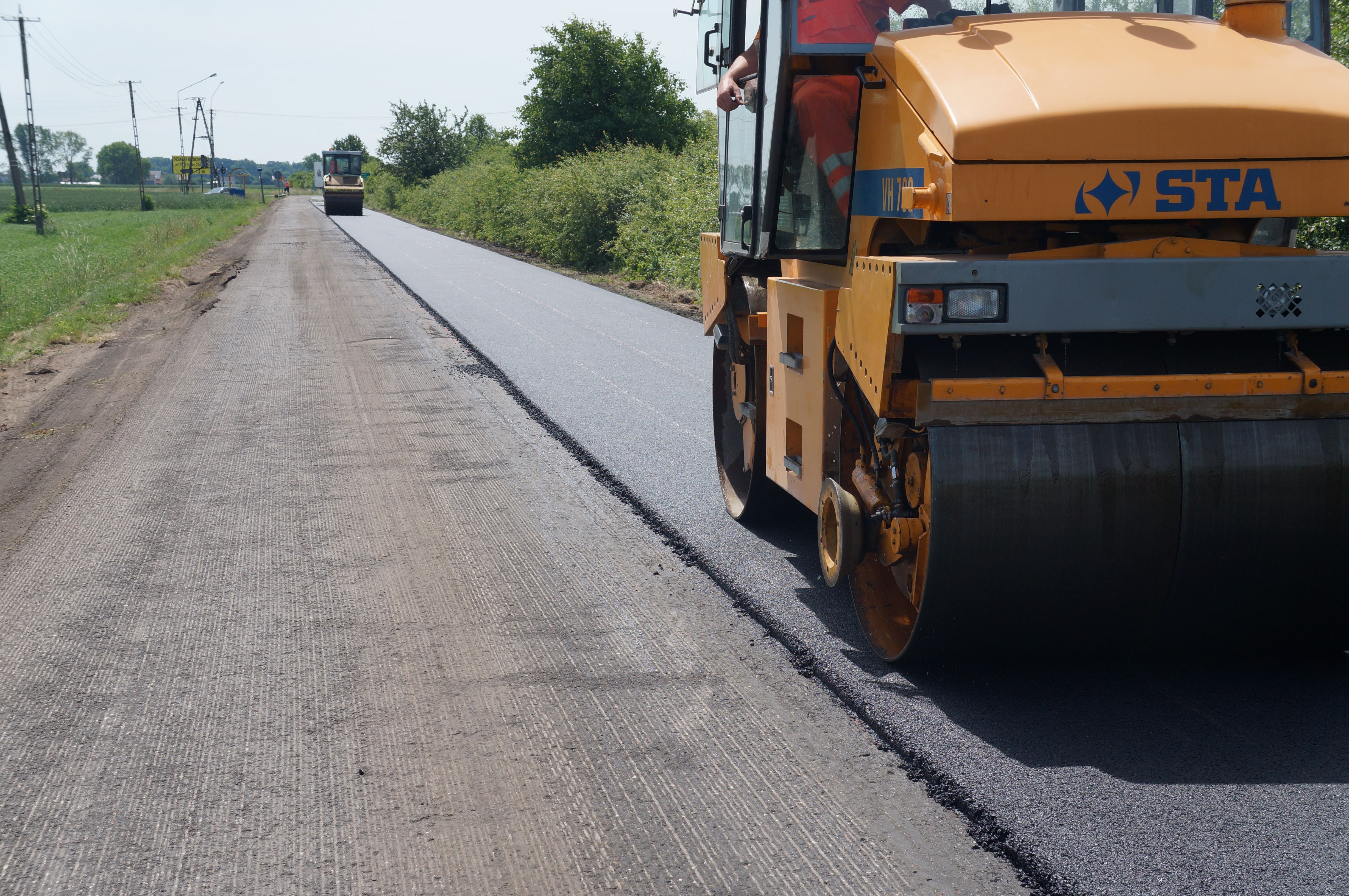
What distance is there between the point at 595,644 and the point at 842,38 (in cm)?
244

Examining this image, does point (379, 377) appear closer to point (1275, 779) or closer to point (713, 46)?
point (713, 46)

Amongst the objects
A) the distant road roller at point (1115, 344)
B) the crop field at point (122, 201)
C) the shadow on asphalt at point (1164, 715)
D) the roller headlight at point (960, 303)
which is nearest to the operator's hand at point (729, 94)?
the distant road roller at point (1115, 344)

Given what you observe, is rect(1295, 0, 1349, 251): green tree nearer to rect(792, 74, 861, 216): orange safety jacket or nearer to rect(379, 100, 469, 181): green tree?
rect(792, 74, 861, 216): orange safety jacket

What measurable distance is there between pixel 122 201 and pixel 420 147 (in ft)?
93.1

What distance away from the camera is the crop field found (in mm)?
69438

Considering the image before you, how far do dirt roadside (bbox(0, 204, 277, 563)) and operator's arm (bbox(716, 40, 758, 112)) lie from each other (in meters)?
4.02

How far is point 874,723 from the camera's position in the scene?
364cm

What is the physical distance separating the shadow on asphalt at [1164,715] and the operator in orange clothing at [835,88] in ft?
6.03

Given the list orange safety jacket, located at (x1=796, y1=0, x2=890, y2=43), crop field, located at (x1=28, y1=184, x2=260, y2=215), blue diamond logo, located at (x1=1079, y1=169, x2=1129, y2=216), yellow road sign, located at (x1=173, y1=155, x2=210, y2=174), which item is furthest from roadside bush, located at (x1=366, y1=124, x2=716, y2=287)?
yellow road sign, located at (x1=173, y1=155, x2=210, y2=174)

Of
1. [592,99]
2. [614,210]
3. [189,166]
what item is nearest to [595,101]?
[592,99]

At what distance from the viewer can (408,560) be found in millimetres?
5422

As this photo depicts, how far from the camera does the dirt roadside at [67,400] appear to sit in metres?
6.85

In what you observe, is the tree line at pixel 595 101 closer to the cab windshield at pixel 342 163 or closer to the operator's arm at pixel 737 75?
the cab windshield at pixel 342 163

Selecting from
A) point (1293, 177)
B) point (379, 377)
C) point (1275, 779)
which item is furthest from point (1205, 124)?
point (379, 377)
